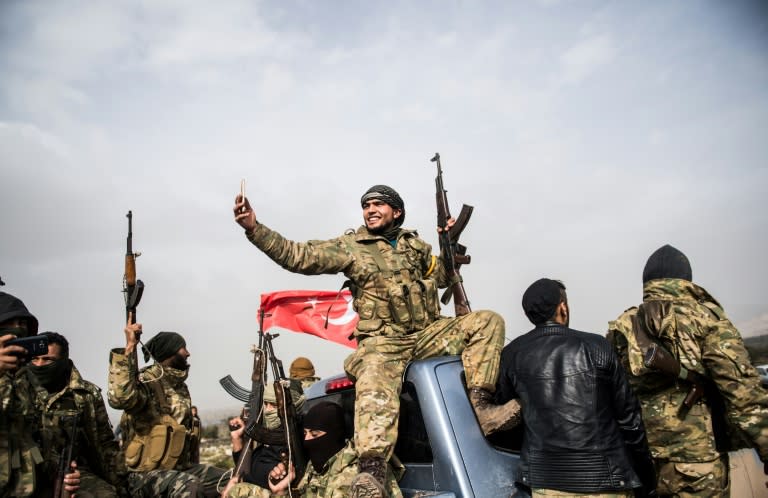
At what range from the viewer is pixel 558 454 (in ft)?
9.32

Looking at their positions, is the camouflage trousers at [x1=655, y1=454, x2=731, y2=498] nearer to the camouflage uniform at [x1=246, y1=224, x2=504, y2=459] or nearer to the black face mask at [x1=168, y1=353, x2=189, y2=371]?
the camouflage uniform at [x1=246, y1=224, x2=504, y2=459]

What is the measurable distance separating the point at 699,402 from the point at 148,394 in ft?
14.8

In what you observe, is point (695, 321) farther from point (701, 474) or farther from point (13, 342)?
point (13, 342)

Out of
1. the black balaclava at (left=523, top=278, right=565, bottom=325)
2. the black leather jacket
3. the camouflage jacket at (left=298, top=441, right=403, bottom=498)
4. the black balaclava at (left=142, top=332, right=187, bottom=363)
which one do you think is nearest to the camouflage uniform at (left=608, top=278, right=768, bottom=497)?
the black leather jacket

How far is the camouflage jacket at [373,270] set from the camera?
381 cm

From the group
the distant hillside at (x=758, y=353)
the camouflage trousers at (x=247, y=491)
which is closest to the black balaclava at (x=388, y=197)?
the camouflage trousers at (x=247, y=491)

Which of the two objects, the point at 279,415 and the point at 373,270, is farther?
the point at 373,270

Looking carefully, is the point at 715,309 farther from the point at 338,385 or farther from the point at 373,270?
the point at 338,385

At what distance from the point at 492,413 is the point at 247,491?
1.90 meters

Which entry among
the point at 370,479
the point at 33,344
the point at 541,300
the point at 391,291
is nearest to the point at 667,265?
the point at 541,300

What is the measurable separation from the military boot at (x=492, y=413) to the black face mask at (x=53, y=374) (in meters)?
3.35

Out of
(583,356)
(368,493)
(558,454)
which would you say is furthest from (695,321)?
(368,493)

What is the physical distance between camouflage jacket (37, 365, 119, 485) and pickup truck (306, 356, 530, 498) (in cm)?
254

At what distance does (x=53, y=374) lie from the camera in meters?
4.41
